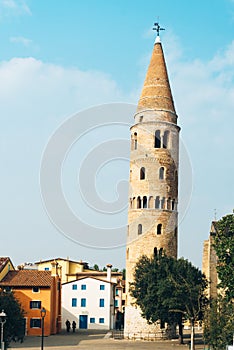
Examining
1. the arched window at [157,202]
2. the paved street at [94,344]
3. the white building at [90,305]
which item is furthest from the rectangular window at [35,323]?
the arched window at [157,202]

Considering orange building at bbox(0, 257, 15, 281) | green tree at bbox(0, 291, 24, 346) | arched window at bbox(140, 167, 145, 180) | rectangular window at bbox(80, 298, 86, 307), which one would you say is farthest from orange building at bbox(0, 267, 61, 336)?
green tree at bbox(0, 291, 24, 346)

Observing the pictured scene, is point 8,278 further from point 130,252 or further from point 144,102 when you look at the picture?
point 144,102

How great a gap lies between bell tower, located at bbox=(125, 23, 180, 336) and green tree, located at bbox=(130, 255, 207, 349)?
425 cm

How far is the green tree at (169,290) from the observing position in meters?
47.6

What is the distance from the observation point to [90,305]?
2827 inches

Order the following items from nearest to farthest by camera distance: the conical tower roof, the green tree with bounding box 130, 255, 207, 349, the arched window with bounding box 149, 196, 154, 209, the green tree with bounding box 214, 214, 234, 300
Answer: the green tree with bounding box 214, 214, 234, 300
the green tree with bounding box 130, 255, 207, 349
the arched window with bounding box 149, 196, 154, 209
the conical tower roof

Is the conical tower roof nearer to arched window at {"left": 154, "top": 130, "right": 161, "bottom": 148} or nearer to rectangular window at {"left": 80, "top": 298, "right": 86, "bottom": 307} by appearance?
arched window at {"left": 154, "top": 130, "right": 161, "bottom": 148}

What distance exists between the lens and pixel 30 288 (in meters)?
59.5

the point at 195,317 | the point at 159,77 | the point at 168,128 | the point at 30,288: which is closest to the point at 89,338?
the point at 30,288

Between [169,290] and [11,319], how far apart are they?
48.8ft

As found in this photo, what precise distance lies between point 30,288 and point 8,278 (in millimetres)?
2998

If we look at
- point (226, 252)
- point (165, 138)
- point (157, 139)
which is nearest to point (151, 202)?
point (157, 139)

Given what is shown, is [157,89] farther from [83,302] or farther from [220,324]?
[220,324]

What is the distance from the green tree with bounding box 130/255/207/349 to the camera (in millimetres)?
47625
